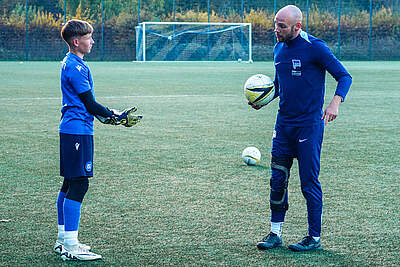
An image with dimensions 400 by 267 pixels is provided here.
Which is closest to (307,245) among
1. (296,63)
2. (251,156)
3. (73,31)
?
(296,63)

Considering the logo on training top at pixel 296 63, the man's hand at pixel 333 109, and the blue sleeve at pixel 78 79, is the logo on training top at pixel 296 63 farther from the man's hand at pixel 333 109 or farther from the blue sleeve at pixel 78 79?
the blue sleeve at pixel 78 79

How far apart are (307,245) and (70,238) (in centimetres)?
173

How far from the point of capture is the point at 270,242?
14.8 ft

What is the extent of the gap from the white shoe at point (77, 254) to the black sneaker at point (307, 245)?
1439 mm

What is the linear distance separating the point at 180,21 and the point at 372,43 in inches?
560

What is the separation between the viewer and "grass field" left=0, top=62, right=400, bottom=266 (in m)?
4.41

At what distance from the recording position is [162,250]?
4430mm

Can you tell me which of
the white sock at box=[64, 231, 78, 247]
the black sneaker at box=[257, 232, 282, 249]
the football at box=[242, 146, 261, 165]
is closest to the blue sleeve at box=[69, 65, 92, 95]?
the white sock at box=[64, 231, 78, 247]

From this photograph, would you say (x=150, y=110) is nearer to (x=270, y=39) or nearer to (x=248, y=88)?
(x=248, y=88)

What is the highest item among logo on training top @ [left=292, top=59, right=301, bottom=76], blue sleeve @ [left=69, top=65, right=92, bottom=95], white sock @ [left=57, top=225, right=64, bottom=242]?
logo on training top @ [left=292, top=59, right=301, bottom=76]

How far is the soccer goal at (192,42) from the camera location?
130ft

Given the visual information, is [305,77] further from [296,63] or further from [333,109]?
[333,109]

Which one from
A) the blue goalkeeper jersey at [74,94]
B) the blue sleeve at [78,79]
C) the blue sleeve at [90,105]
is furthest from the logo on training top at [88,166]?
the blue sleeve at [78,79]

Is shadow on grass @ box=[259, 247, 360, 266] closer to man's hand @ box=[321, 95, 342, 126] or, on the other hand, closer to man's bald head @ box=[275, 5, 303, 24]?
man's hand @ box=[321, 95, 342, 126]
